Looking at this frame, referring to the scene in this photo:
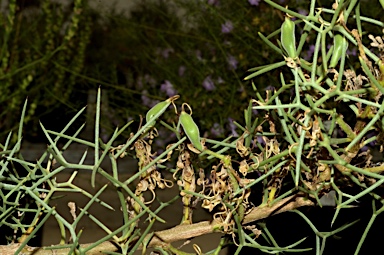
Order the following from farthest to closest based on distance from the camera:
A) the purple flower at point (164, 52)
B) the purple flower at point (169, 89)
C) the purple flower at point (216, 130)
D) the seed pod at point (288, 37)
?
the purple flower at point (164, 52) < the purple flower at point (169, 89) < the purple flower at point (216, 130) < the seed pod at point (288, 37)

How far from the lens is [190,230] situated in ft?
0.85

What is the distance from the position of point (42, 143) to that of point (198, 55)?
3.69ft

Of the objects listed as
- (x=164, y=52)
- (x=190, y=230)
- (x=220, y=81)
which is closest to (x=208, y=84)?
(x=220, y=81)

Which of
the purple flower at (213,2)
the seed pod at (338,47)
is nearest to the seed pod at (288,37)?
the seed pod at (338,47)

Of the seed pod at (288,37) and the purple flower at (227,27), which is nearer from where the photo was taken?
the seed pod at (288,37)

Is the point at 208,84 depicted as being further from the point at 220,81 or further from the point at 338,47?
the point at 338,47

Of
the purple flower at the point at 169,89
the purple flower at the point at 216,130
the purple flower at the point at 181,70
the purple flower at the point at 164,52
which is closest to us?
the purple flower at the point at 216,130

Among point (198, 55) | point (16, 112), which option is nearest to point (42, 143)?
point (16, 112)

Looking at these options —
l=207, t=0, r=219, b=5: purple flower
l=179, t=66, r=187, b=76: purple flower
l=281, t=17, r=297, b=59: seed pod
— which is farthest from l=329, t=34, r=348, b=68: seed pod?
l=179, t=66, r=187, b=76: purple flower

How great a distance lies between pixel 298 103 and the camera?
0.24 m

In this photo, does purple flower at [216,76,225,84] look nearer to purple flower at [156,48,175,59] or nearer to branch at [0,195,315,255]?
purple flower at [156,48,175,59]

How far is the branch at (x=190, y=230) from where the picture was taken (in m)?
0.26

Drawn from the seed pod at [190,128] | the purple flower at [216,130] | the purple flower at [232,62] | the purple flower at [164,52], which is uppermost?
the seed pod at [190,128]

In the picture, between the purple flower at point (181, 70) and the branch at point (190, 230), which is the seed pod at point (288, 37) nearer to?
the branch at point (190, 230)
